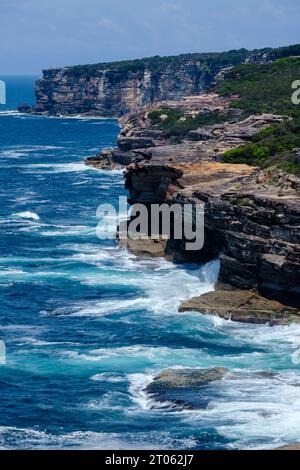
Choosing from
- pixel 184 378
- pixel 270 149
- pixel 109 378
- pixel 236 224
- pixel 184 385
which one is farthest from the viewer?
pixel 270 149

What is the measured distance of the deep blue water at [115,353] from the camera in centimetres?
4306

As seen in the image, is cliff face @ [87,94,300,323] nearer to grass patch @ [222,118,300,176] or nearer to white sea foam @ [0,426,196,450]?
grass patch @ [222,118,300,176]

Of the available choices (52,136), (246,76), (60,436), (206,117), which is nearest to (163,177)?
(60,436)

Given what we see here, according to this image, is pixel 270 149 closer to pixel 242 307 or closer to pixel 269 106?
pixel 242 307

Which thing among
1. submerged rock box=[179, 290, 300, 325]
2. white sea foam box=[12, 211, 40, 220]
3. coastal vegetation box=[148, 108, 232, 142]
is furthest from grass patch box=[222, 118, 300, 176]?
coastal vegetation box=[148, 108, 232, 142]

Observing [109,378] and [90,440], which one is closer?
[90,440]

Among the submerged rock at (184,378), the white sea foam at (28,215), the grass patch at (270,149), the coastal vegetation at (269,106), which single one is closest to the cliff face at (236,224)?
the grass patch at (270,149)

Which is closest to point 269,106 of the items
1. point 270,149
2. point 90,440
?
point 270,149

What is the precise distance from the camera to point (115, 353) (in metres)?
54.8

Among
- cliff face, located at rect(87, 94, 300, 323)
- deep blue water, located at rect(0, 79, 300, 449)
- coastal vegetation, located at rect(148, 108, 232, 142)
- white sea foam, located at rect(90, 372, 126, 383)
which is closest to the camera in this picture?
deep blue water, located at rect(0, 79, 300, 449)

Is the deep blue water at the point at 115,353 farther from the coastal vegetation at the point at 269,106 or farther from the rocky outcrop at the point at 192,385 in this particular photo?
the coastal vegetation at the point at 269,106

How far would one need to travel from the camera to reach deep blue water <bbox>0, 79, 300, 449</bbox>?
4306 centimetres

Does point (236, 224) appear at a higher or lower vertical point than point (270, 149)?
lower
